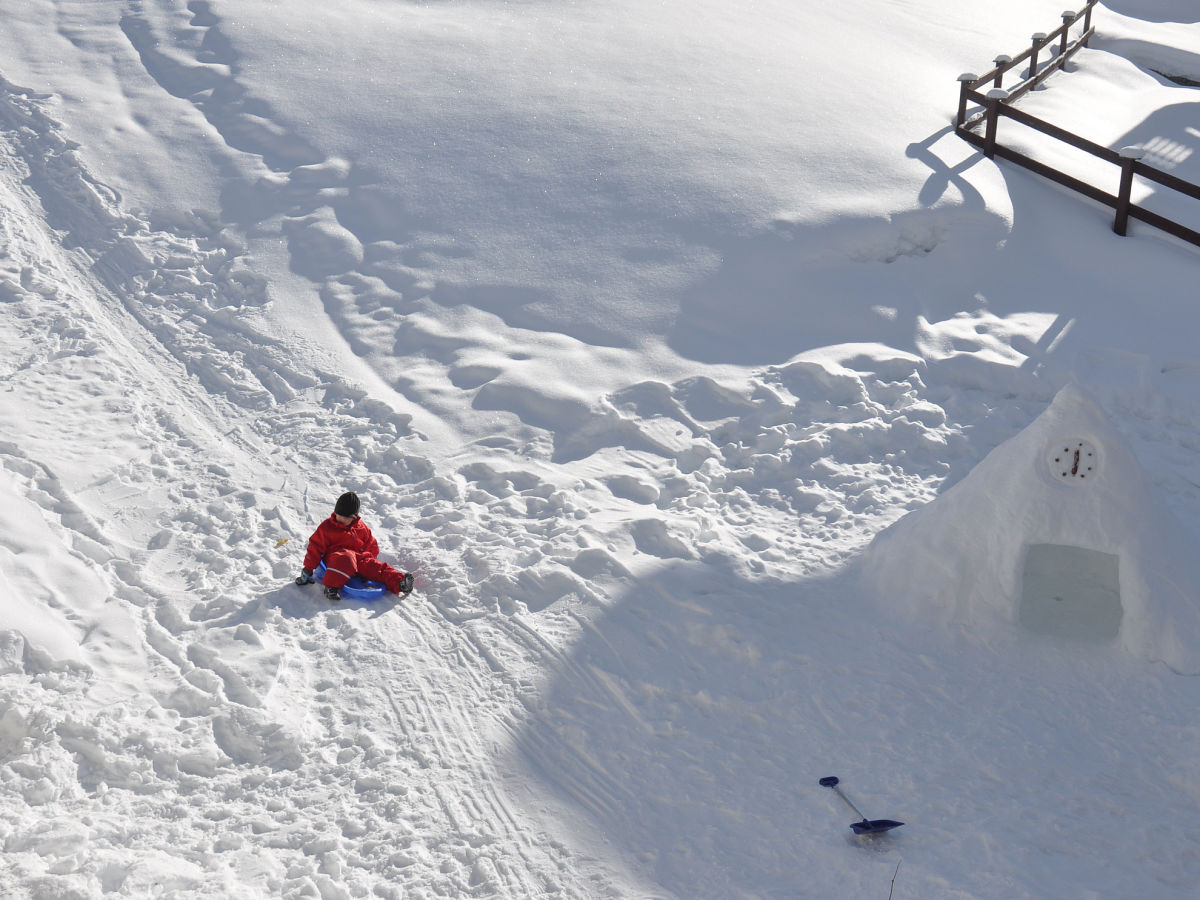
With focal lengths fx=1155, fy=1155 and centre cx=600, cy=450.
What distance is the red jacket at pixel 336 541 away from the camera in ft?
22.5

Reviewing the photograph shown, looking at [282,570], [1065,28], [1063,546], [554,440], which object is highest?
[1065,28]

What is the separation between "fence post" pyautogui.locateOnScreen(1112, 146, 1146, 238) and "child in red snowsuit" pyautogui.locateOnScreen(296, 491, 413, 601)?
24.0ft

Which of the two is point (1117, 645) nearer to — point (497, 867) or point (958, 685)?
point (958, 685)

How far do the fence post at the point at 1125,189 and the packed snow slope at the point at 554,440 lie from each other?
0.41 ft

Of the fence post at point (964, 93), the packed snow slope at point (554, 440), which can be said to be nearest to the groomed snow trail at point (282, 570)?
the packed snow slope at point (554, 440)

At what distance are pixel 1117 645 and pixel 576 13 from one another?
32.5 feet

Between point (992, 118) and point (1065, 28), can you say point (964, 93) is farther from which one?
point (1065, 28)

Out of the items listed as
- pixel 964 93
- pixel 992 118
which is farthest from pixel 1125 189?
pixel 964 93

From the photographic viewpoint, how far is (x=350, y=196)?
35.8ft

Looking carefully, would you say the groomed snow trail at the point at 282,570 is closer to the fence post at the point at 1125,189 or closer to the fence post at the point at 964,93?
the fence post at the point at 1125,189

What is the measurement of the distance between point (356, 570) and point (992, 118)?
7781 mm

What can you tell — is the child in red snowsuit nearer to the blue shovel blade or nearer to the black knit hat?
the black knit hat

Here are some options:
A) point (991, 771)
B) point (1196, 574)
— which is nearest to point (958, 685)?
point (991, 771)

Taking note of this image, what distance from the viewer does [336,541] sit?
22.6 ft
